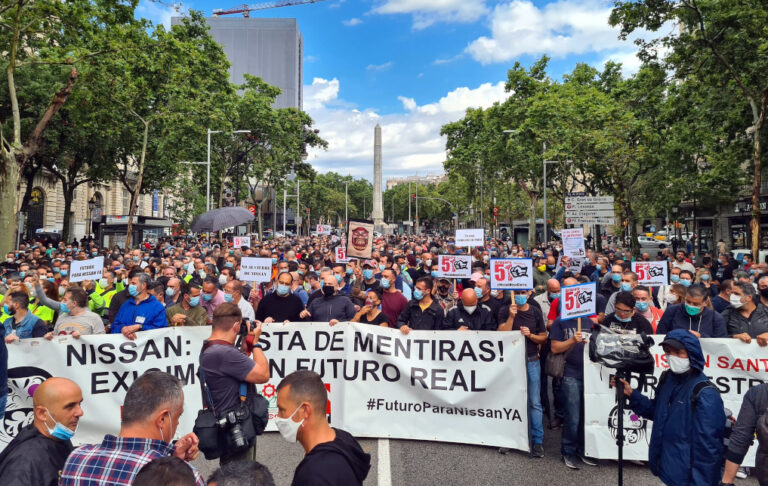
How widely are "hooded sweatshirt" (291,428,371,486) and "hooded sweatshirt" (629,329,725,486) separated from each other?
7.12 feet

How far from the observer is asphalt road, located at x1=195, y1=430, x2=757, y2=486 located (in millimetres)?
4703

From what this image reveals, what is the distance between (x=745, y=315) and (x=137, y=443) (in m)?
6.41

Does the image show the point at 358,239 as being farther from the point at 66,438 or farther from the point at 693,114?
the point at 693,114

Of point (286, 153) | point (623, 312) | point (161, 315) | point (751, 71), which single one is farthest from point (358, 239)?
point (286, 153)

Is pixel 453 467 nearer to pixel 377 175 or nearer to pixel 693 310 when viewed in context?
pixel 693 310

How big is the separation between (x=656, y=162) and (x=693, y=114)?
6346mm

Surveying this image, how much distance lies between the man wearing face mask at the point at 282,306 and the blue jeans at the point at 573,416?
3370mm

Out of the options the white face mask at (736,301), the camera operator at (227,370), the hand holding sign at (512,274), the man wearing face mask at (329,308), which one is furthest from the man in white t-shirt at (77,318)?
the white face mask at (736,301)

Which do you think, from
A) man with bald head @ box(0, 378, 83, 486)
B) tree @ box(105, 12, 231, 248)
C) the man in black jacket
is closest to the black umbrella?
tree @ box(105, 12, 231, 248)

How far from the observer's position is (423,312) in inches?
256

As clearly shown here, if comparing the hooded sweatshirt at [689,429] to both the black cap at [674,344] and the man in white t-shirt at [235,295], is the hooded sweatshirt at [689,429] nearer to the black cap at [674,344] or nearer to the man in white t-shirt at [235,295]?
the black cap at [674,344]

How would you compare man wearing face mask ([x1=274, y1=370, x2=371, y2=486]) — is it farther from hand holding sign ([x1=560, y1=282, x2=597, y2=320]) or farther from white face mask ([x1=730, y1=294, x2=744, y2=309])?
white face mask ([x1=730, y1=294, x2=744, y2=309])

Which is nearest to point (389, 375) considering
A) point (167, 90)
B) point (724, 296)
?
point (724, 296)

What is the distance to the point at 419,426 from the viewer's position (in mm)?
5570
